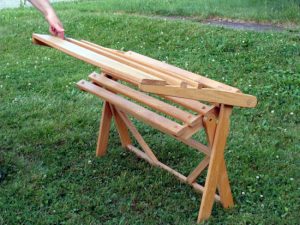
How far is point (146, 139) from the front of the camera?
16.0 ft

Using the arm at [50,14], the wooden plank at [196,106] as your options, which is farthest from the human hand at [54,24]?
the wooden plank at [196,106]

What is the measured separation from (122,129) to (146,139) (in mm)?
350

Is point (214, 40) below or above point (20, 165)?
above

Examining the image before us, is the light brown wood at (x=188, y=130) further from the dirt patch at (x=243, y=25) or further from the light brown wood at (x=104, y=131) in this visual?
the dirt patch at (x=243, y=25)

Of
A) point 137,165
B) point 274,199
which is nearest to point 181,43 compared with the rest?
point 137,165

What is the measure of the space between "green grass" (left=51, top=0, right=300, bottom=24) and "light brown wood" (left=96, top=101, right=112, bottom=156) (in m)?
4.86

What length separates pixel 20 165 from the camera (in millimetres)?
4445

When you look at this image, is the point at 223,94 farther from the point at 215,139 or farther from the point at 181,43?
the point at 181,43

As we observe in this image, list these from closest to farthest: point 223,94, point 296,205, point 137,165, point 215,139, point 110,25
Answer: point 223,94 → point 215,139 → point 296,205 → point 137,165 → point 110,25

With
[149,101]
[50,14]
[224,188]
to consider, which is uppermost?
[50,14]

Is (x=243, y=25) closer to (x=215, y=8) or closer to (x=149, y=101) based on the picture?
(x=215, y=8)

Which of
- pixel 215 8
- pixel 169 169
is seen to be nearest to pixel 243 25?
pixel 215 8

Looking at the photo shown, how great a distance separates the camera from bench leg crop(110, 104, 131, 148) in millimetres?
4466

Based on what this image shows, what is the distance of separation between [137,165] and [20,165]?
914mm
